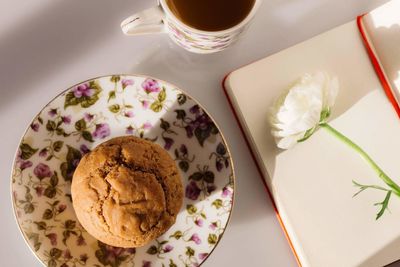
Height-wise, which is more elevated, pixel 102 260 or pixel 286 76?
pixel 286 76

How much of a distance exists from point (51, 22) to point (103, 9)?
9 cm

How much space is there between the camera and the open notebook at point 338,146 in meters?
0.86

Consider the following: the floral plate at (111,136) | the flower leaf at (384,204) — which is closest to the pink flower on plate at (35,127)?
the floral plate at (111,136)

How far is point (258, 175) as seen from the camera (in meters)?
0.90

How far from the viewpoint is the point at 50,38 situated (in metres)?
0.89

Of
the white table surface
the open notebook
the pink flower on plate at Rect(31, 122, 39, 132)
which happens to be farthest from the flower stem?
the pink flower on plate at Rect(31, 122, 39, 132)

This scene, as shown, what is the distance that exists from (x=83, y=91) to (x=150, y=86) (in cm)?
11

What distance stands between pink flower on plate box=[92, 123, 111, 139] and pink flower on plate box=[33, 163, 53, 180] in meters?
0.09

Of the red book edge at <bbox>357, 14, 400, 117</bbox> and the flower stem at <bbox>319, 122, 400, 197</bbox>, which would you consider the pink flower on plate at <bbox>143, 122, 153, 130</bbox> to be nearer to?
the flower stem at <bbox>319, 122, 400, 197</bbox>

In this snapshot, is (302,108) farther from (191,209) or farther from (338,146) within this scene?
(191,209)

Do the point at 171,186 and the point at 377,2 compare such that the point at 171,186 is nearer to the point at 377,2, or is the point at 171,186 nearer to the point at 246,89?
the point at 246,89

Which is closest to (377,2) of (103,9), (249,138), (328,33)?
(328,33)

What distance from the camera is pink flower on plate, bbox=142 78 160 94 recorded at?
2.75 ft

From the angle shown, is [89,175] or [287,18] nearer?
[89,175]
